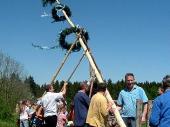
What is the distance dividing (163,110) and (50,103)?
262 inches

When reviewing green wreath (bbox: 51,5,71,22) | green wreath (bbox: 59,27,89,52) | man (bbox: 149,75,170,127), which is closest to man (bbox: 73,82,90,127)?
green wreath (bbox: 59,27,89,52)

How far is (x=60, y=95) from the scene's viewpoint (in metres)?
16.1

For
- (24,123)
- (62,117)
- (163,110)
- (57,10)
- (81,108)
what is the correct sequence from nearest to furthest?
1. (163,110)
2. (81,108)
3. (57,10)
4. (62,117)
5. (24,123)

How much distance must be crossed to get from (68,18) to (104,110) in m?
5.39

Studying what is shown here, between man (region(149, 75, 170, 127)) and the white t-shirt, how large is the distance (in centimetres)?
646

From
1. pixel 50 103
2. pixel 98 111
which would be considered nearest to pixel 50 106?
pixel 50 103

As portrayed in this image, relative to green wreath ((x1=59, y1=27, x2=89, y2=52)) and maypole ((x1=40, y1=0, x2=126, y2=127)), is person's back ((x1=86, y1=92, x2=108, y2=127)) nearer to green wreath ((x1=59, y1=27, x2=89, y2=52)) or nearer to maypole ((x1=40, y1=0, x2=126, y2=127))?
maypole ((x1=40, y1=0, x2=126, y2=127))

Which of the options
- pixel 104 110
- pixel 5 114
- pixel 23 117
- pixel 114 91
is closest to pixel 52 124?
pixel 104 110

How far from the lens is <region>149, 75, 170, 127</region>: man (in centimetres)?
966

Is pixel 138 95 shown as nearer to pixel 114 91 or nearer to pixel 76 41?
pixel 76 41

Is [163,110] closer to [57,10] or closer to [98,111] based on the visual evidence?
[98,111]

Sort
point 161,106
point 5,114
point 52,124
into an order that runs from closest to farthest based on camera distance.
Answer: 1. point 161,106
2. point 52,124
3. point 5,114

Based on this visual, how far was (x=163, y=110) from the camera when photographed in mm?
9695

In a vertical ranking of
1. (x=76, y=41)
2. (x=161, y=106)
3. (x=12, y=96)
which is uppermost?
(x=12, y=96)
